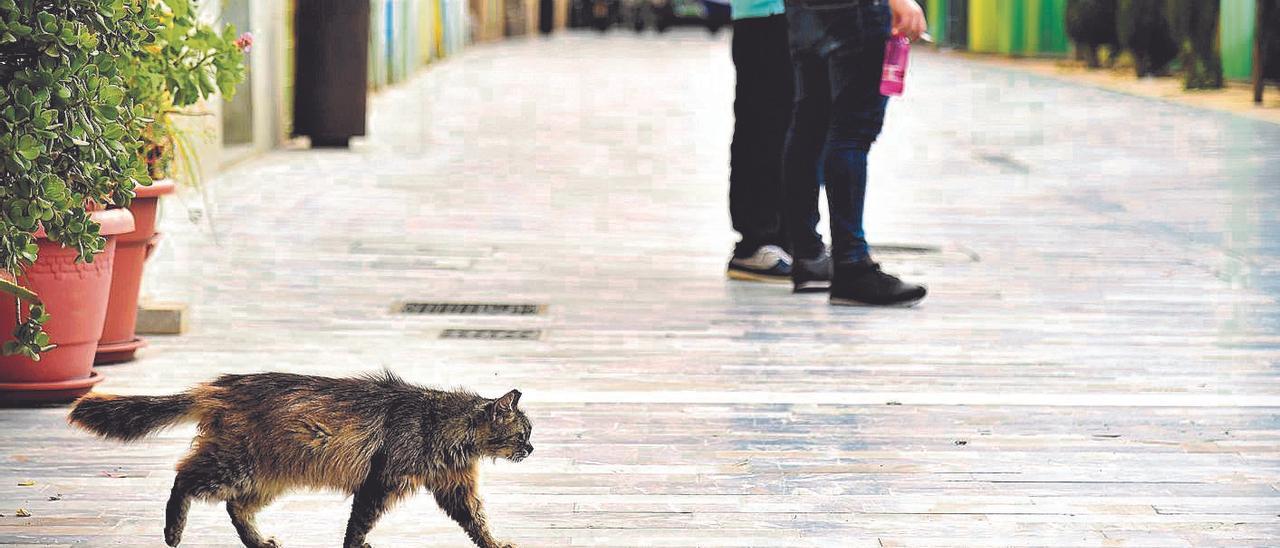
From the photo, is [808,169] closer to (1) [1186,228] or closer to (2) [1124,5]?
(1) [1186,228]

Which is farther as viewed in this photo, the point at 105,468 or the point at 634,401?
the point at 634,401

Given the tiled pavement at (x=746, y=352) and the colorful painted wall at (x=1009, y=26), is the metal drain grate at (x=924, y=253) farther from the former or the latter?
the colorful painted wall at (x=1009, y=26)

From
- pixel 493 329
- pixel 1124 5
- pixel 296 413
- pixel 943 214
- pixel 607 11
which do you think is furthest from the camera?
pixel 607 11

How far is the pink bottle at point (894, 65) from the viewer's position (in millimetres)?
6586

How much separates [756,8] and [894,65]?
848mm

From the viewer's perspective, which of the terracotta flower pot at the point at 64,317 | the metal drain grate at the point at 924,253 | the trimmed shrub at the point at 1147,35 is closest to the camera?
the terracotta flower pot at the point at 64,317

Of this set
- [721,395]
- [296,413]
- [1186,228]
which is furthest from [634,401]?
[1186,228]

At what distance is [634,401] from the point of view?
5.25m

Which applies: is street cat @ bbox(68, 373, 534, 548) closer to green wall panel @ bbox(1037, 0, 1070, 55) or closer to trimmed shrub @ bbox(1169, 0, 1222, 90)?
trimmed shrub @ bbox(1169, 0, 1222, 90)

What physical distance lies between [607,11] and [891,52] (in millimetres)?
43338

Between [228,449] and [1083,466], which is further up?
[228,449]

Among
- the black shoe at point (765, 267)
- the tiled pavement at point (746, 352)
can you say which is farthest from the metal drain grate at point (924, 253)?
the black shoe at point (765, 267)

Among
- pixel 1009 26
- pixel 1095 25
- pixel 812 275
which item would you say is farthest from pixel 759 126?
pixel 1009 26

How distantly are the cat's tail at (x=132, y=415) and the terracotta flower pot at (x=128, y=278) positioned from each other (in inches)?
74.3
